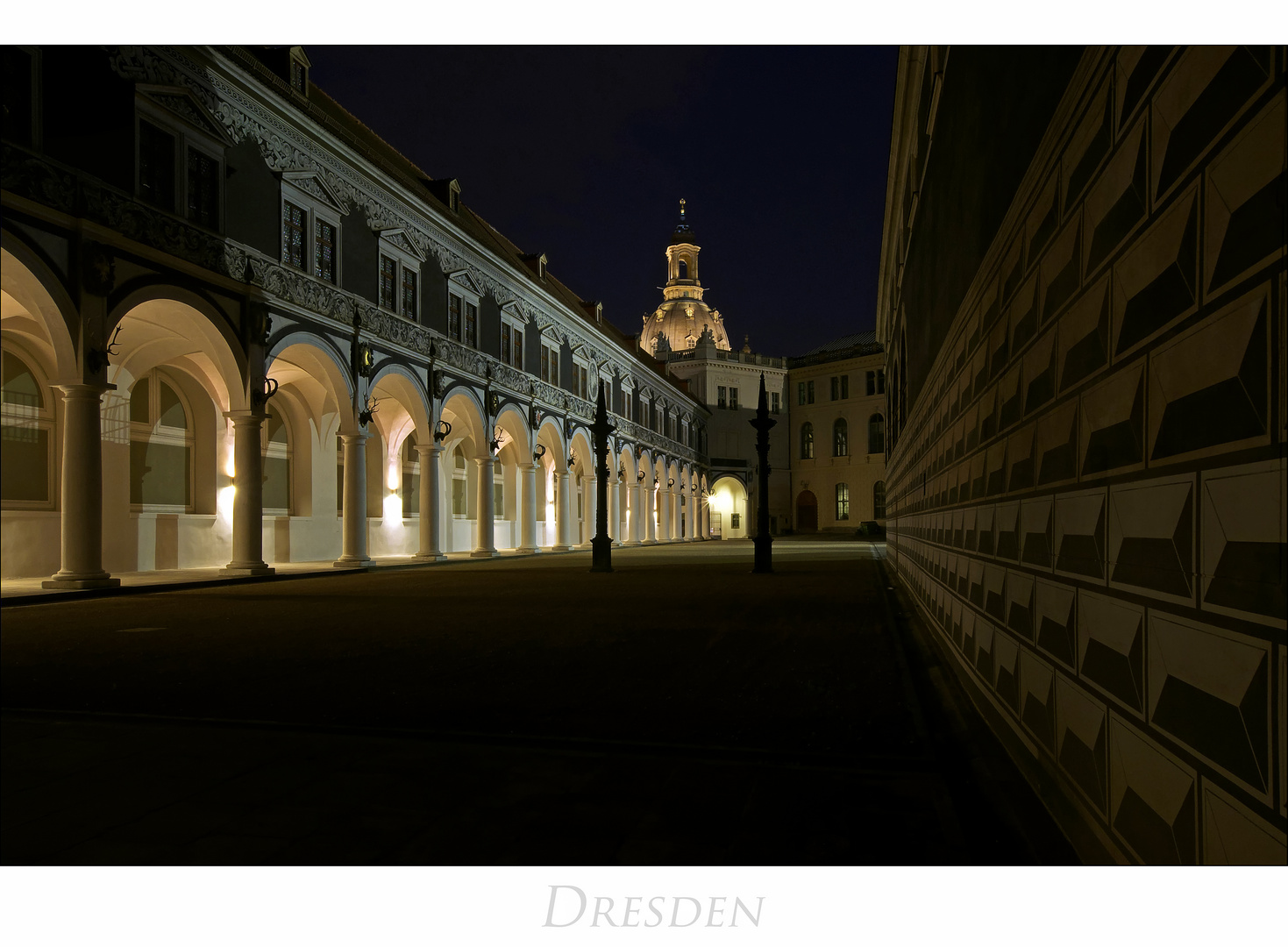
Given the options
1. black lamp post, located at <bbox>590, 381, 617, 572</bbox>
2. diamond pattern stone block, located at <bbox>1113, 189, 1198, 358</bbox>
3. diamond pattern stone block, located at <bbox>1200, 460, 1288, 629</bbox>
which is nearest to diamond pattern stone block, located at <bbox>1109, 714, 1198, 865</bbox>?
diamond pattern stone block, located at <bbox>1200, 460, 1288, 629</bbox>

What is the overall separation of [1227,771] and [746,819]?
162cm

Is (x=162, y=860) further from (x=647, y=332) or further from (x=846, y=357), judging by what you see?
(x=647, y=332)

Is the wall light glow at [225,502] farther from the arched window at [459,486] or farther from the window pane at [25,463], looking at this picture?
the arched window at [459,486]

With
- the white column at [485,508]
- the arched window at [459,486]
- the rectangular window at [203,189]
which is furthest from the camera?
the arched window at [459,486]

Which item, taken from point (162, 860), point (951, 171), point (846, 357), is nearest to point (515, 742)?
point (162, 860)

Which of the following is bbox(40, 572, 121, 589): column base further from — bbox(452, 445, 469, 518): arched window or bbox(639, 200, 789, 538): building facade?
bbox(639, 200, 789, 538): building facade

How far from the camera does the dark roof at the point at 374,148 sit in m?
18.6

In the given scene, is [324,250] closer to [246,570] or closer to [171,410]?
[171,410]

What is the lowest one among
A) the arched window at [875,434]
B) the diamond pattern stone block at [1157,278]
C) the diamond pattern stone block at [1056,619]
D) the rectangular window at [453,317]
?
the diamond pattern stone block at [1056,619]

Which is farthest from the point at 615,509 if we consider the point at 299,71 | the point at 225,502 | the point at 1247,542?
the point at 1247,542

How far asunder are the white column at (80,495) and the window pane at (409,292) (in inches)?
422

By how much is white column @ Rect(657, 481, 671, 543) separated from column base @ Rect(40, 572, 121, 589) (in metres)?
37.7

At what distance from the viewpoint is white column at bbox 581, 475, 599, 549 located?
131 feet

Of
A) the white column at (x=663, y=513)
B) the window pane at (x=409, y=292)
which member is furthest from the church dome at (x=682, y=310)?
the window pane at (x=409, y=292)
